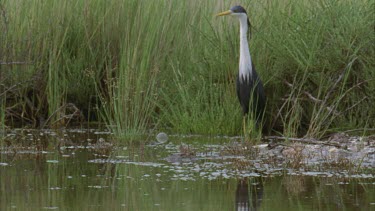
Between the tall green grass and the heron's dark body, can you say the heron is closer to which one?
the heron's dark body

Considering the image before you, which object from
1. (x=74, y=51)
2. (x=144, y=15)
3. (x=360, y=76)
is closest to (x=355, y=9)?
(x=360, y=76)

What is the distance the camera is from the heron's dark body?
→ 8992 millimetres

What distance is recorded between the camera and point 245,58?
356 inches

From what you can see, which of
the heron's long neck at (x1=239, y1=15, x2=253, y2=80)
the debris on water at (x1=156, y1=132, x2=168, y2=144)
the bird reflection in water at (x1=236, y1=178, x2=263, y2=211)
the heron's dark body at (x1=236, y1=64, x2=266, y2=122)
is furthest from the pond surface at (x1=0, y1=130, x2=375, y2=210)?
the heron's long neck at (x1=239, y1=15, x2=253, y2=80)

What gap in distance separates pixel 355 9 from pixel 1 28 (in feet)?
11.5

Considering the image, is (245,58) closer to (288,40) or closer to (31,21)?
(288,40)

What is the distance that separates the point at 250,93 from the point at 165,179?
2.69m

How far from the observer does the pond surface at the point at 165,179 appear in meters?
5.53

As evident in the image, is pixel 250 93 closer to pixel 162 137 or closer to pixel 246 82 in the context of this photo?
pixel 246 82

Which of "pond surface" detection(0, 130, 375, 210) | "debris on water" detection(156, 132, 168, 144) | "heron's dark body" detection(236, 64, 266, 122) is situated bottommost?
"debris on water" detection(156, 132, 168, 144)

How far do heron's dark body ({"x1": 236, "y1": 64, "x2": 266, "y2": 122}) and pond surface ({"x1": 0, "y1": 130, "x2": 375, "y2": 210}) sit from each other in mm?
742

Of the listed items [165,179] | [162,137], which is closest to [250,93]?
[162,137]

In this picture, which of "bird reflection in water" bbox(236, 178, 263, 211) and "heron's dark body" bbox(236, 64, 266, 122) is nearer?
"bird reflection in water" bbox(236, 178, 263, 211)

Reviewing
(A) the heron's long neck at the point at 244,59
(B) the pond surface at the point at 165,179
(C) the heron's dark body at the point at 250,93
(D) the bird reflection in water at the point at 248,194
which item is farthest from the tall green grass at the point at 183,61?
(D) the bird reflection in water at the point at 248,194
